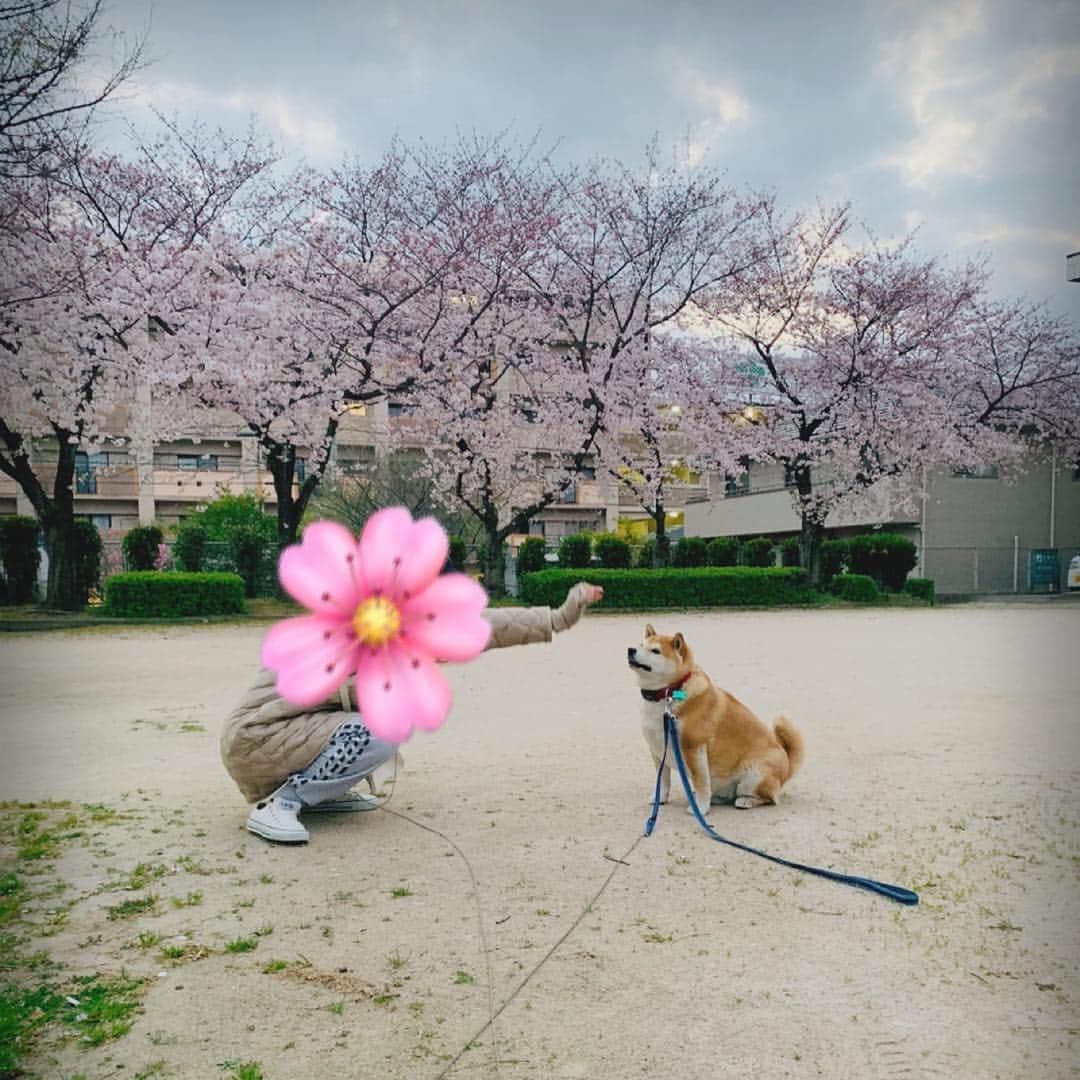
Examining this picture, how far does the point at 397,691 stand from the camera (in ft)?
1.03

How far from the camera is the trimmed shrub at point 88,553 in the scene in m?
17.7

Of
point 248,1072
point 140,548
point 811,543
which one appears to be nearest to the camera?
point 248,1072

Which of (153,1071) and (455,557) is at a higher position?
(455,557)

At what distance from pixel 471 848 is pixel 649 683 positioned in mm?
1202

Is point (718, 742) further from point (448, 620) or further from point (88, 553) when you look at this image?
point (88, 553)

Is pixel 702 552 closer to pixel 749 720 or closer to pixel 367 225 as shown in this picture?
pixel 367 225

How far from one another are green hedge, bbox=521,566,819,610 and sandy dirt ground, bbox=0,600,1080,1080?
1007 cm

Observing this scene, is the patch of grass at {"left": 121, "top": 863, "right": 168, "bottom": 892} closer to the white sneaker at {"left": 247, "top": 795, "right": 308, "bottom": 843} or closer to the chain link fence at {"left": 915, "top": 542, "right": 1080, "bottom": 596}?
the white sneaker at {"left": 247, "top": 795, "right": 308, "bottom": 843}

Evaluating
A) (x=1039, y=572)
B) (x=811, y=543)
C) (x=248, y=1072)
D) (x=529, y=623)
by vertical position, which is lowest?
(x=248, y=1072)

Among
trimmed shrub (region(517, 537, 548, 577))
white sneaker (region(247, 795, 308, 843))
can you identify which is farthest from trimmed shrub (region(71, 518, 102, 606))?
white sneaker (region(247, 795, 308, 843))

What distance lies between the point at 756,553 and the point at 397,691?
94.0 ft

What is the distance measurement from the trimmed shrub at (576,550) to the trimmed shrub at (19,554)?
10500 millimetres

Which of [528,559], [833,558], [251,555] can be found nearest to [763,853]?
[528,559]

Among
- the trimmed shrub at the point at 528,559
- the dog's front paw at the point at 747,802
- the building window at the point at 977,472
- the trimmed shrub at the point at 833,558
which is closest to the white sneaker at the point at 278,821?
the trimmed shrub at the point at 528,559
